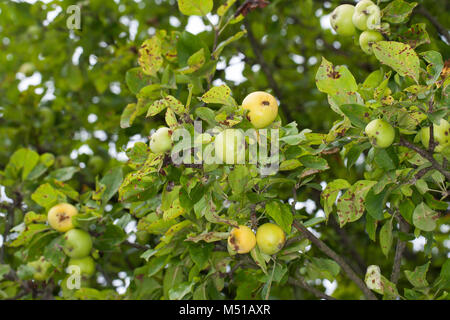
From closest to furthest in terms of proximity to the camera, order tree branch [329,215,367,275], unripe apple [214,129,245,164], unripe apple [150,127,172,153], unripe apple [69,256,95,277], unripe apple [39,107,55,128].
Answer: unripe apple [214,129,245,164]
unripe apple [150,127,172,153]
unripe apple [69,256,95,277]
tree branch [329,215,367,275]
unripe apple [39,107,55,128]

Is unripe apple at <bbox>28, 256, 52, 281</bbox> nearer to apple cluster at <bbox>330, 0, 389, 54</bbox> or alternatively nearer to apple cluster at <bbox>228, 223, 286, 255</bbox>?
apple cluster at <bbox>228, 223, 286, 255</bbox>

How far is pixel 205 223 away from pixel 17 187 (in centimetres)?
104

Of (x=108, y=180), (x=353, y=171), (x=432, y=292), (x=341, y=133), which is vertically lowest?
(x=353, y=171)

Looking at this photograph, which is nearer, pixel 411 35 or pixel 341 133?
pixel 341 133

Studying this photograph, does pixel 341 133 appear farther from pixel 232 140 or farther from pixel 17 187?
pixel 17 187

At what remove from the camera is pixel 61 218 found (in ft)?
5.53

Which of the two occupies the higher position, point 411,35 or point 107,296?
point 411,35

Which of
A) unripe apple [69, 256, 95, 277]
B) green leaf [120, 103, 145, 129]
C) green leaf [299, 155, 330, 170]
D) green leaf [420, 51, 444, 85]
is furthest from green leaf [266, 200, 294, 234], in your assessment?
unripe apple [69, 256, 95, 277]

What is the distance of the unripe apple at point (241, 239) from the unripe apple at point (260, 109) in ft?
0.91

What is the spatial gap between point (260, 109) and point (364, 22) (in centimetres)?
50

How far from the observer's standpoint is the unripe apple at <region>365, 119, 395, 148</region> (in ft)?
3.52

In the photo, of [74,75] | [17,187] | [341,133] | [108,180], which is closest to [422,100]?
[341,133]

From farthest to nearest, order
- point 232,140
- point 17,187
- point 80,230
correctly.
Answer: point 17,187 → point 80,230 → point 232,140

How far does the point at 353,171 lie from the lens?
2.74 m
